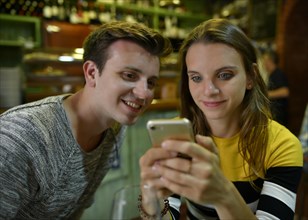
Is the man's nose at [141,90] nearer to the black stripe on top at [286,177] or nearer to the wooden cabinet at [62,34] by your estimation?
the black stripe on top at [286,177]

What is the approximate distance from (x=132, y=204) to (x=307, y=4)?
410cm

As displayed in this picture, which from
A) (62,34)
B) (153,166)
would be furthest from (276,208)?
(62,34)

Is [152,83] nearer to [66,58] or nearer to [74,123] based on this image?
[74,123]

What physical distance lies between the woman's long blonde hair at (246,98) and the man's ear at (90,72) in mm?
324

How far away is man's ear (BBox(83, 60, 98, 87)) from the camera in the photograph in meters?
1.16

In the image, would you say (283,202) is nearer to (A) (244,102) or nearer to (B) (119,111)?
(A) (244,102)

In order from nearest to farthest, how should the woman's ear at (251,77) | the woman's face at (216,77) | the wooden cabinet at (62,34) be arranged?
1. the woman's face at (216,77)
2. the woman's ear at (251,77)
3. the wooden cabinet at (62,34)

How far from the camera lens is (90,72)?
1174 millimetres

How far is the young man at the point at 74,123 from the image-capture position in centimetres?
97

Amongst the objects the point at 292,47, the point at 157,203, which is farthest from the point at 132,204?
the point at 292,47

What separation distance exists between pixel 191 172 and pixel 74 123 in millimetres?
665

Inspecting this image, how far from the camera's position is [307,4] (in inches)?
159

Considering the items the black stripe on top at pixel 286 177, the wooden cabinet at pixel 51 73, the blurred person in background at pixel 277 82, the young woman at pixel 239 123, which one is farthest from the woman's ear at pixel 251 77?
the blurred person in background at pixel 277 82

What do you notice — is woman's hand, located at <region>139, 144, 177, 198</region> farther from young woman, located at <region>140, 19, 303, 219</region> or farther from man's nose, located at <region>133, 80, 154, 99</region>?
man's nose, located at <region>133, 80, 154, 99</region>
